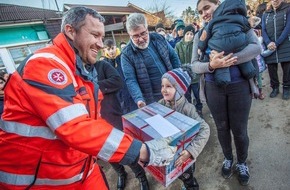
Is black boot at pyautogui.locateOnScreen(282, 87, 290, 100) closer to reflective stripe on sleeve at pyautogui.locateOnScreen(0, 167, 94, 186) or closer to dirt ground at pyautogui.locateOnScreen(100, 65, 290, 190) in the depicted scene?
dirt ground at pyautogui.locateOnScreen(100, 65, 290, 190)

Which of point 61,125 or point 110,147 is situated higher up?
point 61,125

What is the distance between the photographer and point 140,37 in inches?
92.0

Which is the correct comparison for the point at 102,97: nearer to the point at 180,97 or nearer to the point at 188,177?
the point at 180,97

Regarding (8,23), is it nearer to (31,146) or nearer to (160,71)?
(160,71)

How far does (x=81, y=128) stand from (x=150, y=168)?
0.96m

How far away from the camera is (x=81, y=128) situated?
1.02 metres

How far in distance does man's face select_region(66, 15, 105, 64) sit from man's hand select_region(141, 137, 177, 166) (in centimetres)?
77

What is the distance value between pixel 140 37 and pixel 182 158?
145 centimetres

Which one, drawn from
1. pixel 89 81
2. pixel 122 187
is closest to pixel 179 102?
pixel 89 81

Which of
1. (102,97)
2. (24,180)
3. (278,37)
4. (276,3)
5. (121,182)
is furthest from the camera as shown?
(278,37)

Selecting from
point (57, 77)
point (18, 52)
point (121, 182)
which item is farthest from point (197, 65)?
point (18, 52)

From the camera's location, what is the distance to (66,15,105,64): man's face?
1.33 meters

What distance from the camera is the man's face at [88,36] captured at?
1326 mm

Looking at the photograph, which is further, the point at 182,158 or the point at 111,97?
the point at 111,97
